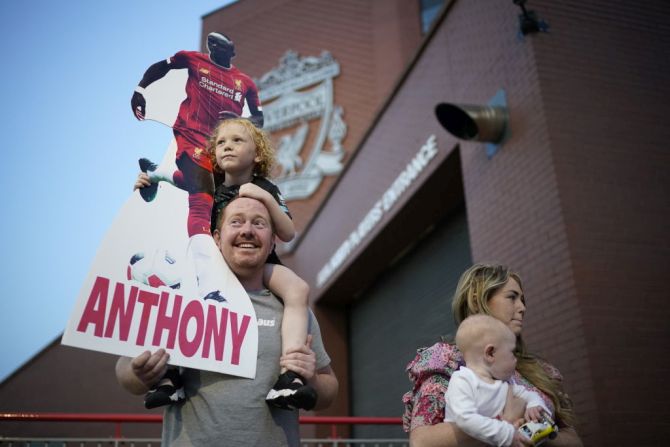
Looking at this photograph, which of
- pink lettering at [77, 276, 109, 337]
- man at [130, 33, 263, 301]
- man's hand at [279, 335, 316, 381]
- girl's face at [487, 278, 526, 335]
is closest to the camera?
pink lettering at [77, 276, 109, 337]

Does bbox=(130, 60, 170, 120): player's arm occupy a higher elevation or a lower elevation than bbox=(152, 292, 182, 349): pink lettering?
higher

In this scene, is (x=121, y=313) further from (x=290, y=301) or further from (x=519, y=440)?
(x=519, y=440)

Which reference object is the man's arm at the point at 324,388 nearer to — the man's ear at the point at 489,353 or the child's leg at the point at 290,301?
the child's leg at the point at 290,301

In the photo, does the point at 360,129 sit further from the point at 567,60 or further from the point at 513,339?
the point at 513,339

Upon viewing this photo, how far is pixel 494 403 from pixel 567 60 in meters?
4.37

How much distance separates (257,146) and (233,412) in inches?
44.0

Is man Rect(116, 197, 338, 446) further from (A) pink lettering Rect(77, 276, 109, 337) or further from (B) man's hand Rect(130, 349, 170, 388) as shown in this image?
(A) pink lettering Rect(77, 276, 109, 337)

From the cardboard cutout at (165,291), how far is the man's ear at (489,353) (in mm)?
848

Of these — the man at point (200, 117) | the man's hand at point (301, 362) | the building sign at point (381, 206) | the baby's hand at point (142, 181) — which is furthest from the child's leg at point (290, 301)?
the building sign at point (381, 206)

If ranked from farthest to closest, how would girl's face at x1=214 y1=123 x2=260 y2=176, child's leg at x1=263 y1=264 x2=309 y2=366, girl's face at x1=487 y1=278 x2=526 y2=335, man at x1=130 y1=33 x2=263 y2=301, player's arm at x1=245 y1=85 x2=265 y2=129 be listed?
player's arm at x1=245 y1=85 x2=265 y2=129 < girl's face at x1=487 y1=278 x2=526 y2=335 < girl's face at x1=214 y1=123 x2=260 y2=176 < man at x1=130 y1=33 x2=263 y2=301 < child's leg at x1=263 y1=264 x2=309 y2=366

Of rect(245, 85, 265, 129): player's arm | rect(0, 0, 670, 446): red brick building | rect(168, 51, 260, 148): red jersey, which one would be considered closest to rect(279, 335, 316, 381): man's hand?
rect(168, 51, 260, 148): red jersey

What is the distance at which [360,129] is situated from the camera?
1708 centimetres

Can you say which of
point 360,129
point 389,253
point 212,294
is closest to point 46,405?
point 389,253

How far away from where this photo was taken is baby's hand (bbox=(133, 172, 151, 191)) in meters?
2.23
